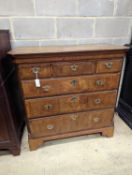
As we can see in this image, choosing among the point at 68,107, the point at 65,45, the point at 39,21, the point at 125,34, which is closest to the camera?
the point at 68,107

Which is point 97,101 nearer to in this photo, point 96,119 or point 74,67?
point 96,119

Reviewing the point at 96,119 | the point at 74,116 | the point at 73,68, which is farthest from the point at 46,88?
the point at 96,119

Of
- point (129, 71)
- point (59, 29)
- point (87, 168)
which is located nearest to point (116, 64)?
point (129, 71)

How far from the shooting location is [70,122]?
61.2 inches

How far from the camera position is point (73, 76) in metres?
1.36

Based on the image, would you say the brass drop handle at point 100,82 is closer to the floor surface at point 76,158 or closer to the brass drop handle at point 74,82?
the brass drop handle at point 74,82

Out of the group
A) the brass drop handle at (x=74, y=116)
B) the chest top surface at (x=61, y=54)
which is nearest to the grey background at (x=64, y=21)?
the chest top surface at (x=61, y=54)

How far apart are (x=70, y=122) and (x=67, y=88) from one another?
39cm

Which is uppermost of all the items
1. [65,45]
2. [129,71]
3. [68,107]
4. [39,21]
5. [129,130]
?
[39,21]

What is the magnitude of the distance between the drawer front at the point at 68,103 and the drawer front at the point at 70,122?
6 centimetres

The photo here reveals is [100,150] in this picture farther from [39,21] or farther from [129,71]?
[39,21]

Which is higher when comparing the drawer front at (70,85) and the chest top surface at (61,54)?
the chest top surface at (61,54)

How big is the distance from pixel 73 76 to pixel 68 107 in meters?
0.33

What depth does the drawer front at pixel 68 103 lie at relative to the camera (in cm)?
139
